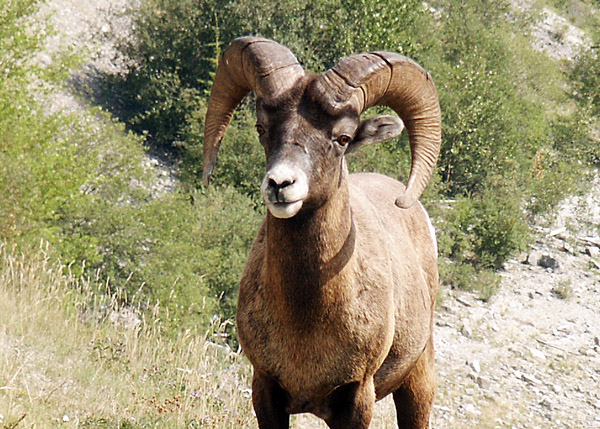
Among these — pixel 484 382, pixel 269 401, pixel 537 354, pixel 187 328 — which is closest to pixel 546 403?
pixel 484 382

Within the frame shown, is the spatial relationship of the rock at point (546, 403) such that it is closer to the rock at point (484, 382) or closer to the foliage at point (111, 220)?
the rock at point (484, 382)

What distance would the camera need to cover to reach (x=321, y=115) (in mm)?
4531

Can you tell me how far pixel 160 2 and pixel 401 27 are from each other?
7815 millimetres

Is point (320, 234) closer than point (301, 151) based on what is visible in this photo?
No

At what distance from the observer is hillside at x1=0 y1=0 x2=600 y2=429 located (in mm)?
6863

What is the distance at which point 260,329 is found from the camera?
4.98m

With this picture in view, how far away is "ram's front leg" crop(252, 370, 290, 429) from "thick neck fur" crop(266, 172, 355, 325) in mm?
553

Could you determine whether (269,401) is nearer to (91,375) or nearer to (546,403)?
(91,375)

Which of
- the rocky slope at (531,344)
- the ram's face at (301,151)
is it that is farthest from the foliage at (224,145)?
the ram's face at (301,151)

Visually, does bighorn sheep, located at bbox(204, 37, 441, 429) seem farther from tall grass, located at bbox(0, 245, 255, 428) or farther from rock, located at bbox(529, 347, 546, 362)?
rock, located at bbox(529, 347, 546, 362)

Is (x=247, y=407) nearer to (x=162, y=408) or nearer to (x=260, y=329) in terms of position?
(x=162, y=408)

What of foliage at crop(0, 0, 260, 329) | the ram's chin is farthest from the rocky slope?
the ram's chin

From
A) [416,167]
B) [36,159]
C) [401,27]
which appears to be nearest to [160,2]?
[401,27]

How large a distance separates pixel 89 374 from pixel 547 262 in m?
17.2
